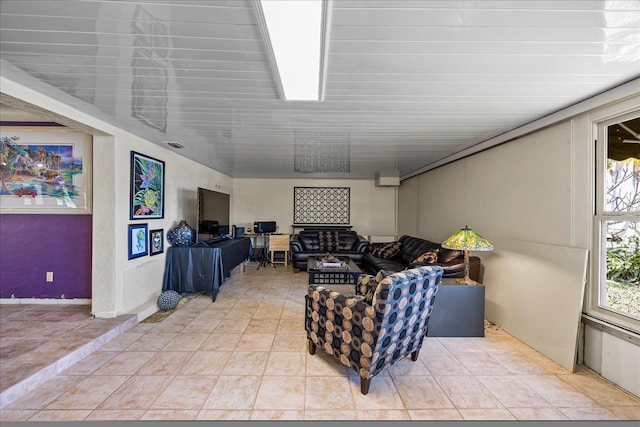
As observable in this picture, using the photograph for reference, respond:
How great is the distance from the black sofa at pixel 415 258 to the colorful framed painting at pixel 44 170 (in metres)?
4.24

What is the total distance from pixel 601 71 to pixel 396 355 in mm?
2370

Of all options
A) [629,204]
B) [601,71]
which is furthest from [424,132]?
[629,204]

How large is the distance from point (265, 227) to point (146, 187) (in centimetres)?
314

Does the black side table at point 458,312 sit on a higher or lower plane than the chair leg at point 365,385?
higher

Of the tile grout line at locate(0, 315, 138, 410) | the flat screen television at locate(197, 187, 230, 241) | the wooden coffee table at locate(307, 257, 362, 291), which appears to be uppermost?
the flat screen television at locate(197, 187, 230, 241)

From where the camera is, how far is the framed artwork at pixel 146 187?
3.05 m

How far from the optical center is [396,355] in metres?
1.97

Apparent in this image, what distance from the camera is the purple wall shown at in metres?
3.09

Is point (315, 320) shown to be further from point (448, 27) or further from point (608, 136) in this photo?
point (608, 136)

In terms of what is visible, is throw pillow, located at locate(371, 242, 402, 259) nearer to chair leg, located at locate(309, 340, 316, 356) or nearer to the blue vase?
chair leg, located at locate(309, 340, 316, 356)

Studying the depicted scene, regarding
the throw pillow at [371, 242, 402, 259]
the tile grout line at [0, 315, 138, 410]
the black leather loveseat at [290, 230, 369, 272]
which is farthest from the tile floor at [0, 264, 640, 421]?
the black leather loveseat at [290, 230, 369, 272]

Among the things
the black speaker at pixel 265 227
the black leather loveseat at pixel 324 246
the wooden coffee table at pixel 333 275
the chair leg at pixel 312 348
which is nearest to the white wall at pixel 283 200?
the black speaker at pixel 265 227

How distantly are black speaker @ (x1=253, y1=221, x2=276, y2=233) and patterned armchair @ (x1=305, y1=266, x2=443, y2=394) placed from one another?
4135 mm

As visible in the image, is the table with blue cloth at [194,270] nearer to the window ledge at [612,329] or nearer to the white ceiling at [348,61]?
the white ceiling at [348,61]
